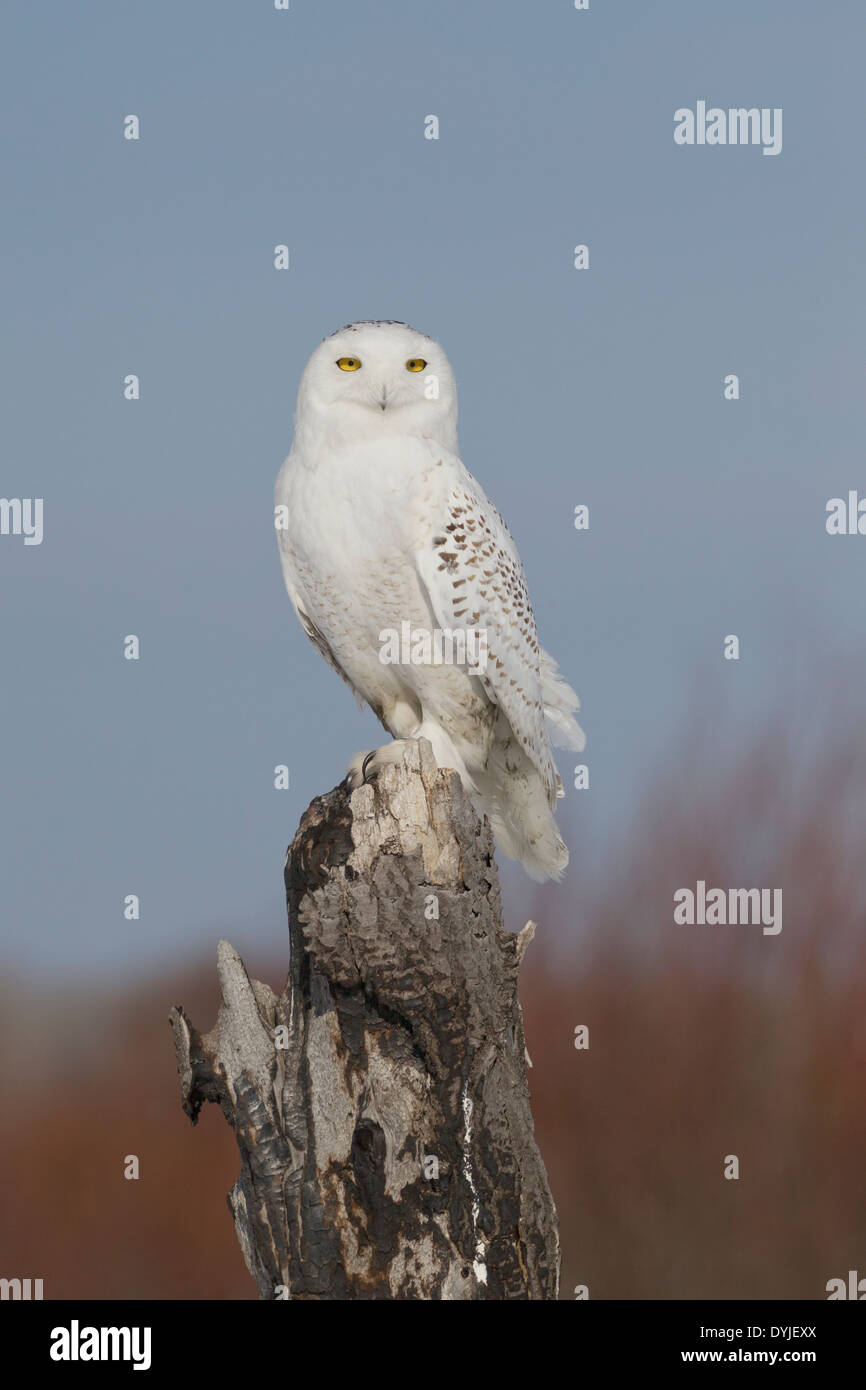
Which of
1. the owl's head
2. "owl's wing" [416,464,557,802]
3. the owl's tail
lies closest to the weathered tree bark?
"owl's wing" [416,464,557,802]

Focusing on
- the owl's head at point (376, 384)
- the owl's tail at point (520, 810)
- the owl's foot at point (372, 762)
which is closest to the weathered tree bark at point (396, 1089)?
the owl's foot at point (372, 762)

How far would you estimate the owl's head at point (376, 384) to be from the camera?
4.30 meters

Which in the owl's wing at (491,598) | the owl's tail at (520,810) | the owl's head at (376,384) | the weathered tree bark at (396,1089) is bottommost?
the weathered tree bark at (396,1089)

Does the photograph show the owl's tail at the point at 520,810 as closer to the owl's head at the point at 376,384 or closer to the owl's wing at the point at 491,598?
the owl's wing at the point at 491,598

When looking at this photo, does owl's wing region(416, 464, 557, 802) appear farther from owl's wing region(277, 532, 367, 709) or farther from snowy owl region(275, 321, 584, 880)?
owl's wing region(277, 532, 367, 709)

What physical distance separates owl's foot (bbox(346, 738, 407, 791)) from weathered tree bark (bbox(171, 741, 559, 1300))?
0.15 meters

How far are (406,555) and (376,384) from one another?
53cm

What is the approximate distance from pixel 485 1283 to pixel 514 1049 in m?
0.66

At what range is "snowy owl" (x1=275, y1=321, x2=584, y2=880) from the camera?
14.3 ft

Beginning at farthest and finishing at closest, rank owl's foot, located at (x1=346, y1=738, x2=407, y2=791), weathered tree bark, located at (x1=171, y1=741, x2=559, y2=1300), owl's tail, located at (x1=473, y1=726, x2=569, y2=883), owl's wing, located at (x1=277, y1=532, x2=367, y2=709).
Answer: owl's tail, located at (x1=473, y1=726, x2=569, y2=883), owl's wing, located at (x1=277, y1=532, x2=367, y2=709), owl's foot, located at (x1=346, y1=738, x2=407, y2=791), weathered tree bark, located at (x1=171, y1=741, x2=559, y2=1300)

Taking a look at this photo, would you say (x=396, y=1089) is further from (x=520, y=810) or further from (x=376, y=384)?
(x=376, y=384)

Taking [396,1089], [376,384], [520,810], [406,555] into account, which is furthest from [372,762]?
[376,384]

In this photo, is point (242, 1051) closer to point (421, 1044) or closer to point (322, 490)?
point (421, 1044)

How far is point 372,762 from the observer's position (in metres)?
4.33
